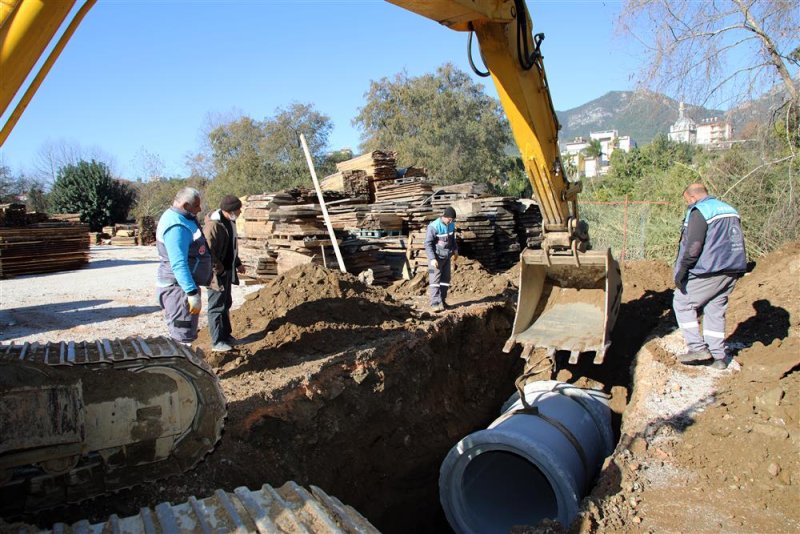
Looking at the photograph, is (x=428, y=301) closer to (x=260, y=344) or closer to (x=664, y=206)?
(x=260, y=344)

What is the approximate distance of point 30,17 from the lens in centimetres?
198

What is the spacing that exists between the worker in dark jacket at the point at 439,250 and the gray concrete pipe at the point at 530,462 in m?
2.69

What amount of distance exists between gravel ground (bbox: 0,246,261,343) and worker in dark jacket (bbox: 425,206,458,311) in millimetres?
3433

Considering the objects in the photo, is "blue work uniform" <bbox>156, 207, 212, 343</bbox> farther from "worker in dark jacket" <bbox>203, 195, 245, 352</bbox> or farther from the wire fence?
the wire fence

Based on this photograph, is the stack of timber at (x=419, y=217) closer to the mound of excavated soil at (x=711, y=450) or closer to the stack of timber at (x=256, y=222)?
the stack of timber at (x=256, y=222)

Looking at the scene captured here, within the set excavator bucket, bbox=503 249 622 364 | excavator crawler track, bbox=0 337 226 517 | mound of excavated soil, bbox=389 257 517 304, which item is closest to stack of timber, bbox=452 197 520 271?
mound of excavated soil, bbox=389 257 517 304

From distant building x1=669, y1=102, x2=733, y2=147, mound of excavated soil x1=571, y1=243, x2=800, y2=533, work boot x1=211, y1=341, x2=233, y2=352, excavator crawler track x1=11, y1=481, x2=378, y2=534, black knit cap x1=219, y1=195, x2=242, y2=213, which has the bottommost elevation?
mound of excavated soil x1=571, y1=243, x2=800, y2=533

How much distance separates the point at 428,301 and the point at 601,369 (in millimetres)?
3225

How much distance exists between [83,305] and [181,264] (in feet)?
19.5

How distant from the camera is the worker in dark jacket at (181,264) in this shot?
15.4 feet

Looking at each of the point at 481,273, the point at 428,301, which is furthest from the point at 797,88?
the point at 428,301

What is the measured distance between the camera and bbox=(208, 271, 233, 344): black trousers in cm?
609

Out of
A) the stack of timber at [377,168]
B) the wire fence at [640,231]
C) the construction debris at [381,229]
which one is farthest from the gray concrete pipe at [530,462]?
the stack of timber at [377,168]

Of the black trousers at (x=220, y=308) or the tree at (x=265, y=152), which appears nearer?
the black trousers at (x=220, y=308)
